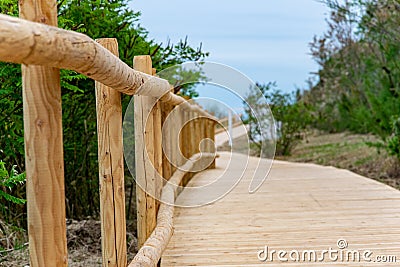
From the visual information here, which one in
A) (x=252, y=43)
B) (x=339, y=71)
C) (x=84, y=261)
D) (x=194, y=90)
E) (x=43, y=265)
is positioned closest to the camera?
(x=43, y=265)

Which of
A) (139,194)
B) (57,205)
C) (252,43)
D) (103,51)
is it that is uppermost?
(252,43)

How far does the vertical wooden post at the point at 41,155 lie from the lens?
5.11 feet

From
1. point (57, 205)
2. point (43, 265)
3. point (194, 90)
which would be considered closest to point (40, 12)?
point (57, 205)

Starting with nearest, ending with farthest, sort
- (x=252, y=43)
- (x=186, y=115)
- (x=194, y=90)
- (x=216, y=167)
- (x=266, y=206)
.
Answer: (x=266, y=206) → (x=186, y=115) → (x=194, y=90) → (x=216, y=167) → (x=252, y=43)

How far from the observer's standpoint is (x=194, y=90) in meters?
Result: 6.61

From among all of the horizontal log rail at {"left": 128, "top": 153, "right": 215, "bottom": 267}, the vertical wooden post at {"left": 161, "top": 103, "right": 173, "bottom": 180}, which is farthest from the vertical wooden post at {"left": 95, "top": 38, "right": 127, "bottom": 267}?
the vertical wooden post at {"left": 161, "top": 103, "right": 173, "bottom": 180}

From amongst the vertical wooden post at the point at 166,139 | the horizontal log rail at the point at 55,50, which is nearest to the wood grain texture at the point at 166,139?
the vertical wooden post at the point at 166,139

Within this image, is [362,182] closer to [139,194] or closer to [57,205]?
[139,194]

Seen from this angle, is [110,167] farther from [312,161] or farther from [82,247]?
[312,161]

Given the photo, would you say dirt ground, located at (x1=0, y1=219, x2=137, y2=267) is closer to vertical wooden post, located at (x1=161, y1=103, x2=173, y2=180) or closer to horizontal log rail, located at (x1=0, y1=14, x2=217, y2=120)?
vertical wooden post, located at (x1=161, y1=103, x2=173, y2=180)

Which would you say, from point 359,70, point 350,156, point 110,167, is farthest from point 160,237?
point 359,70

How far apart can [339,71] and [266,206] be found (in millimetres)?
9120

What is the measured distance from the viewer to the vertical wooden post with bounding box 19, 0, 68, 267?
1557 millimetres

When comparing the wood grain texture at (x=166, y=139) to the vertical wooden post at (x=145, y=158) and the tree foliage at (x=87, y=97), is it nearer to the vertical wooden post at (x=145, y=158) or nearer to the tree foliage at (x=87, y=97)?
the tree foliage at (x=87, y=97)
